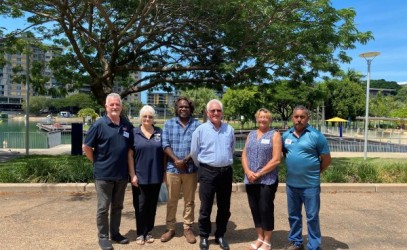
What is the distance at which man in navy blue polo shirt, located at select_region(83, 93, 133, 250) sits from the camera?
485cm

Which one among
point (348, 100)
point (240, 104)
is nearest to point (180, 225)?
point (240, 104)

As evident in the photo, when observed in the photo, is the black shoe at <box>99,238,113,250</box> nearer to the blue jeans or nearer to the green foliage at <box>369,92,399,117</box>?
the blue jeans

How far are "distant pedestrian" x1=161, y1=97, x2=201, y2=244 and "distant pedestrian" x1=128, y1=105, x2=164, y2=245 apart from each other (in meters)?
0.14

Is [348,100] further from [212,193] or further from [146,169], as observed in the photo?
[146,169]

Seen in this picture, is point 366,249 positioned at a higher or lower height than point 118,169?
lower

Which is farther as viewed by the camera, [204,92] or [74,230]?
[204,92]

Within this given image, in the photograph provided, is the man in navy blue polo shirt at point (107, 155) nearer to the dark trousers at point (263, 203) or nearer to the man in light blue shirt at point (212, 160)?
the man in light blue shirt at point (212, 160)

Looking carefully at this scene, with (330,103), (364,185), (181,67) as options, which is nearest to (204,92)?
(330,103)

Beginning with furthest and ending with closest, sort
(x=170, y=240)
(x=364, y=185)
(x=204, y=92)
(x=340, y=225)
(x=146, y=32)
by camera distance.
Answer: (x=204, y=92), (x=146, y=32), (x=364, y=185), (x=340, y=225), (x=170, y=240)

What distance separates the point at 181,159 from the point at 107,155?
0.94 meters

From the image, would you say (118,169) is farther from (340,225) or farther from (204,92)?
(204,92)

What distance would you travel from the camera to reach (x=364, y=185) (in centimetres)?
859

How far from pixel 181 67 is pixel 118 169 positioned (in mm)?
9850

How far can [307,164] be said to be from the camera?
15.1ft
